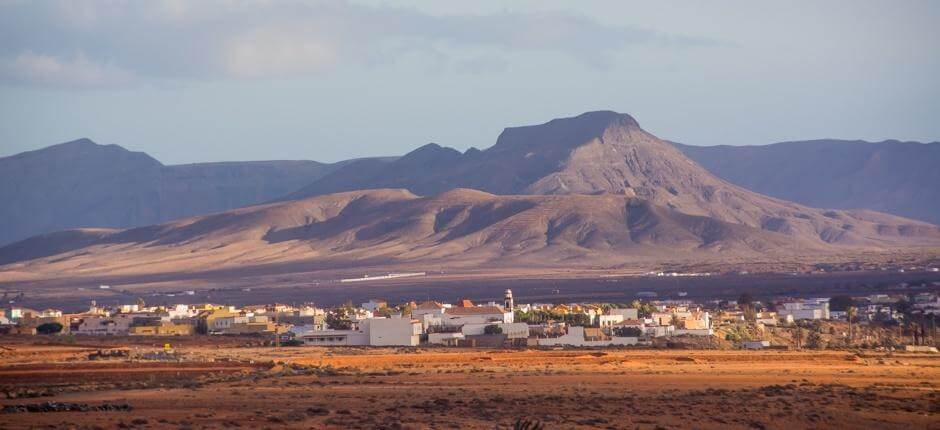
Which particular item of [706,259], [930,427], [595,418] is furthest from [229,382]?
[706,259]

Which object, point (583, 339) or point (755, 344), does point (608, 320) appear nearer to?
point (583, 339)

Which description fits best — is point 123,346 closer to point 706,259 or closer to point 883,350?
point 883,350

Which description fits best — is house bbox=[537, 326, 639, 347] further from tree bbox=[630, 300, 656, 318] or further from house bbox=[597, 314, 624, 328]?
tree bbox=[630, 300, 656, 318]

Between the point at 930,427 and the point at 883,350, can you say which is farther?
the point at 883,350

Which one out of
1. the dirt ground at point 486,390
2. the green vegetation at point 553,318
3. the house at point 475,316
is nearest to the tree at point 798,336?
the green vegetation at point 553,318

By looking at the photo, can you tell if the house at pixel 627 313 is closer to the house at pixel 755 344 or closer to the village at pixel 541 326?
the village at pixel 541 326

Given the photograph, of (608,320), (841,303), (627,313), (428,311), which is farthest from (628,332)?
(841,303)

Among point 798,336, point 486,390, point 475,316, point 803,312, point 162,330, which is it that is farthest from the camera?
point 803,312

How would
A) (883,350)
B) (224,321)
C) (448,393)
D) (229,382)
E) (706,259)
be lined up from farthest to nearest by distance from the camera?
(706,259) < (224,321) < (883,350) < (229,382) < (448,393)
